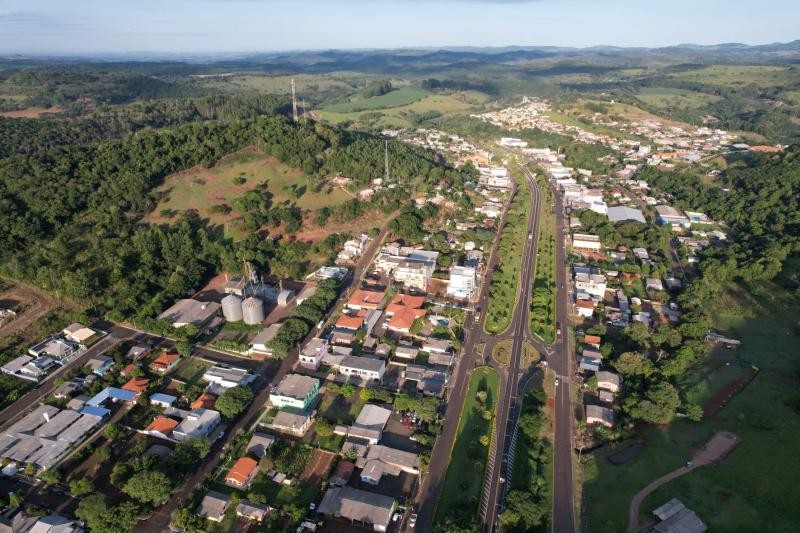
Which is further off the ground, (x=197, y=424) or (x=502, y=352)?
(x=502, y=352)

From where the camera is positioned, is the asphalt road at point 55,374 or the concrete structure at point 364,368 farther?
the concrete structure at point 364,368

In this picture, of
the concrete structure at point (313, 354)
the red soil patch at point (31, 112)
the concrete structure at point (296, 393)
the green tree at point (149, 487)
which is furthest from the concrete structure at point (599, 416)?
the red soil patch at point (31, 112)

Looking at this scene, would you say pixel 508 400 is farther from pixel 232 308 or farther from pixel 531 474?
pixel 232 308

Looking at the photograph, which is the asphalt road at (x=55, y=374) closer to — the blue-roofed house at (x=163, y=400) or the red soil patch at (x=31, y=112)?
the blue-roofed house at (x=163, y=400)

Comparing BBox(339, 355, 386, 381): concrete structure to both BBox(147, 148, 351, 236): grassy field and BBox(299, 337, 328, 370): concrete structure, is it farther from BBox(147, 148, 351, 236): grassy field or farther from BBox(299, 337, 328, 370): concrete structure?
BBox(147, 148, 351, 236): grassy field

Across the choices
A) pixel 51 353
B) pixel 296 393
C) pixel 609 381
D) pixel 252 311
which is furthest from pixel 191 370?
pixel 609 381

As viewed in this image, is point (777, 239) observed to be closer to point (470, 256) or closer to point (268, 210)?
point (470, 256)
